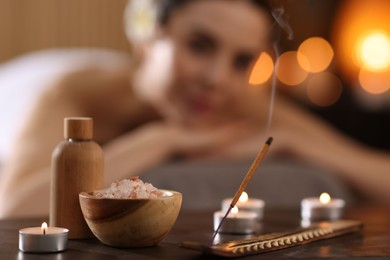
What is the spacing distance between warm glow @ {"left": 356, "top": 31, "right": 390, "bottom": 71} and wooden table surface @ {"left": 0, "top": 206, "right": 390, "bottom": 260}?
2768mm

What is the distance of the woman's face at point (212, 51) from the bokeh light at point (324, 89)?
1.69m

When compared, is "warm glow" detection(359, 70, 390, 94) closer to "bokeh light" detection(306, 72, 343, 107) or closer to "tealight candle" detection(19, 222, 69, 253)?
"bokeh light" detection(306, 72, 343, 107)

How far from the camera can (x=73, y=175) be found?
810mm

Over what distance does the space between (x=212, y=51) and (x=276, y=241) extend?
1.08 m

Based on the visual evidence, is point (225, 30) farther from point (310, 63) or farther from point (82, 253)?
point (310, 63)

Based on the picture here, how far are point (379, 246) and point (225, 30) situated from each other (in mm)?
1053

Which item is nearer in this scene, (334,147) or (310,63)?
(334,147)

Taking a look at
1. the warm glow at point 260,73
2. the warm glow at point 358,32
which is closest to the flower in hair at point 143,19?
the warm glow at point 260,73

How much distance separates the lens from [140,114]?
2.23 metres

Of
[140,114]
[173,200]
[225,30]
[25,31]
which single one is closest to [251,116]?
[140,114]

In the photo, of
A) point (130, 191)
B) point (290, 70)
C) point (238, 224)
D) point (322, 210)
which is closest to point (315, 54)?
point (290, 70)

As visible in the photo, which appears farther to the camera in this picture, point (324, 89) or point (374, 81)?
point (374, 81)

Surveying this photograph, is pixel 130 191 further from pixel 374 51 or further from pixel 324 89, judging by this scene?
pixel 374 51

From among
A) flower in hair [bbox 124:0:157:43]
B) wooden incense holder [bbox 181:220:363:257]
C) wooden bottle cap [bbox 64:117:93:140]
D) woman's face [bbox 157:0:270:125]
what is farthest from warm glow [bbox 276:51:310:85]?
wooden bottle cap [bbox 64:117:93:140]
